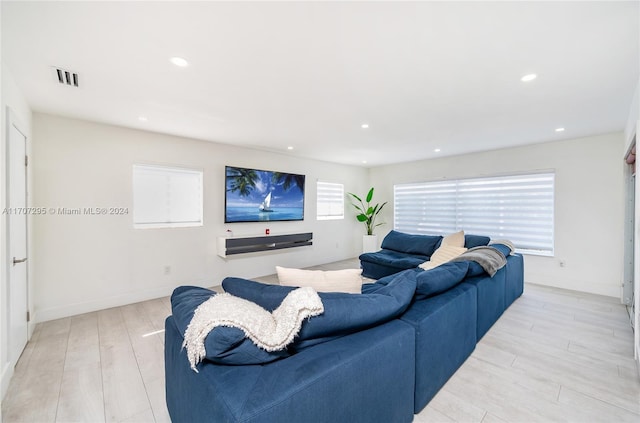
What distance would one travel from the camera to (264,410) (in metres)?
0.89

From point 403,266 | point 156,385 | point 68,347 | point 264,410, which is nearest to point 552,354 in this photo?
point 403,266

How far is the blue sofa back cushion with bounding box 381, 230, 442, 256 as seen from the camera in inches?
178

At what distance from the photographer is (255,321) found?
1.08 m

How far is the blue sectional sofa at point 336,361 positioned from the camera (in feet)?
3.21

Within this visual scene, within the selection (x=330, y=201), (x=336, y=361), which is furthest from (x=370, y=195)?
(x=336, y=361)

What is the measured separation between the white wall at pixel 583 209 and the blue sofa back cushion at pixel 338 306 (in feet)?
13.4

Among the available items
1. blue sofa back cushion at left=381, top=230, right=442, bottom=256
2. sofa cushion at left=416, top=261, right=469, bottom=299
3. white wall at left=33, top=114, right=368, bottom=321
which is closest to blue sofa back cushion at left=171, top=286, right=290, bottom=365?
sofa cushion at left=416, top=261, right=469, bottom=299

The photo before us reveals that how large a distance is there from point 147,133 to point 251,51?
2647 millimetres

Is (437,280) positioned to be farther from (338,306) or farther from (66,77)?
(66,77)

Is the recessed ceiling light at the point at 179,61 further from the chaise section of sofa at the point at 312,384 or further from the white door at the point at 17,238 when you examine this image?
the chaise section of sofa at the point at 312,384

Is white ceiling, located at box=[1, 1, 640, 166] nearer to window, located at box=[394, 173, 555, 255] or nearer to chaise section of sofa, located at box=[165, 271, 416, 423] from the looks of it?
window, located at box=[394, 173, 555, 255]

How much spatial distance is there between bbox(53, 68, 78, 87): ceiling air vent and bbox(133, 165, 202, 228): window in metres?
1.50

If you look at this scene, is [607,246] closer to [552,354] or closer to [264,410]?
[552,354]

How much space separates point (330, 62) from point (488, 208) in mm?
4337
